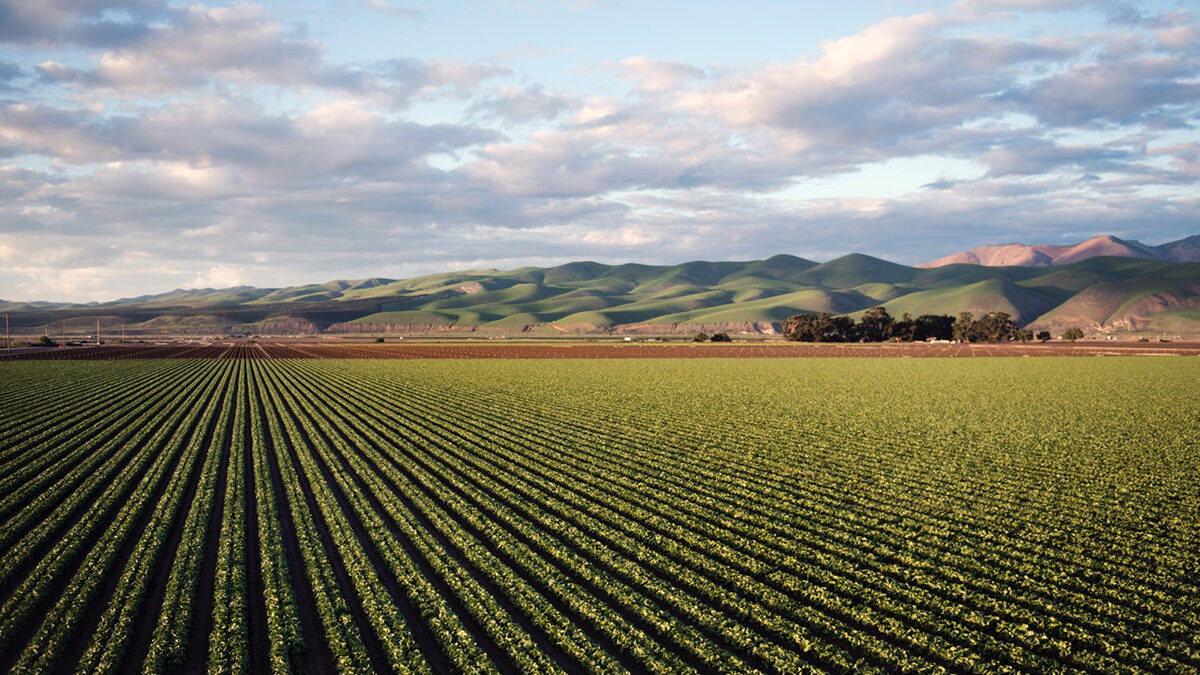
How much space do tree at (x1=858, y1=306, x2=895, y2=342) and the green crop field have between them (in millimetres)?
129477

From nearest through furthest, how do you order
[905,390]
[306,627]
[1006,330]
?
[306,627] < [905,390] < [1006,330]

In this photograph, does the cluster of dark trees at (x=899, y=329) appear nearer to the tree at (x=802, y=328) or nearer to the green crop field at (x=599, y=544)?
the tree at (x=802, y=328)

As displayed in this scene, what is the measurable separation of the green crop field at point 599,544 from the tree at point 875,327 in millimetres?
129477

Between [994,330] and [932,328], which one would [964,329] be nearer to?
[994,330]

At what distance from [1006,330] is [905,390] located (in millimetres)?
128904

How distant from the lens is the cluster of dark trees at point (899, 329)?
16488 cm

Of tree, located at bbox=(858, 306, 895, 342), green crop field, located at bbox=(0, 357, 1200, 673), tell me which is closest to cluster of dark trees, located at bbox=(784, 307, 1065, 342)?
tree, located at bbox=(858, 306, 895, 342)

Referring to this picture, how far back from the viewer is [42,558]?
17562 millimetres

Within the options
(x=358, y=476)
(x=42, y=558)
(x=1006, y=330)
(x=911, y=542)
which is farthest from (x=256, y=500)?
(x=1006, y=330)

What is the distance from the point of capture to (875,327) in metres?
166

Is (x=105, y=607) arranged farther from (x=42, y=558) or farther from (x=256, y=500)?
(x=256, y=500)

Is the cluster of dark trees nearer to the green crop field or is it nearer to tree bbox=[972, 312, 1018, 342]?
tree bbox=[972, 312, 1018, 342]

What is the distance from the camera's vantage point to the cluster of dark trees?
16488 cm

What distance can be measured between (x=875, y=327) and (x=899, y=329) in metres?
5.76
